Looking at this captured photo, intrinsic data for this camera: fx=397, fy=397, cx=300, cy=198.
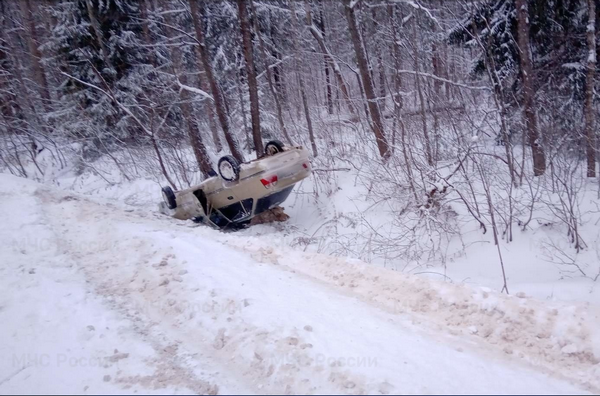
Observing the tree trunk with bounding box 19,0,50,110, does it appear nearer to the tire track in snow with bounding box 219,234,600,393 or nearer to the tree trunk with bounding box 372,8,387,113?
the tree trunk with bounding box 372,8,387,113

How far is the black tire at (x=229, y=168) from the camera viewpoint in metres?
7.20

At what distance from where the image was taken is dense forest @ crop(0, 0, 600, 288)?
6676 mm

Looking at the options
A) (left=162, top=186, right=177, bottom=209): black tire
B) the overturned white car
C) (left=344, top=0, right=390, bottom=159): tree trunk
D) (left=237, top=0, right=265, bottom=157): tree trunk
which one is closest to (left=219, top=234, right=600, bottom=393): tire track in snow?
the overturned white car

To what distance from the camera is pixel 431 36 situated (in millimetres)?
11445

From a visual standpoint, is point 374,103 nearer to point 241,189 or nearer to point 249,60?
point 249,60

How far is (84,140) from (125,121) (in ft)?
5.46

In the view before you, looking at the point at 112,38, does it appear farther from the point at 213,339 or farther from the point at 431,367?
the point at 431,367

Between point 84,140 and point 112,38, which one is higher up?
point 112,38

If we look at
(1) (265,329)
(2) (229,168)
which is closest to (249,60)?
(2) (229,168)

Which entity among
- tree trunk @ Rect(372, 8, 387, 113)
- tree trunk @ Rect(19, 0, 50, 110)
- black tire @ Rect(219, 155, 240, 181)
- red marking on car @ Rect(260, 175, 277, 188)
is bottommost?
red marking on car @ Rect(260, 175, 277, 188)

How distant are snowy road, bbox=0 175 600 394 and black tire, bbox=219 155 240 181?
93.7 inches

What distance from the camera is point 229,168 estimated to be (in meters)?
7.28

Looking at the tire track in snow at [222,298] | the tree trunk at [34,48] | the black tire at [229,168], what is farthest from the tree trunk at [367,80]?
the tree trunk at [34,48]

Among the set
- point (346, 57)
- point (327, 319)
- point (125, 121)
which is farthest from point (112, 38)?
point (327, 319)
